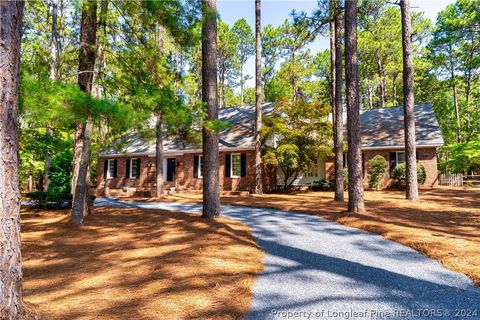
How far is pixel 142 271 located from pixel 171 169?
17.4m

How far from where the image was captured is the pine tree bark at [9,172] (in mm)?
2516

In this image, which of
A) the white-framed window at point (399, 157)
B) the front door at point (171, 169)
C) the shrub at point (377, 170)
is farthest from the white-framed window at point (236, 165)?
the white-framed window at point (399, 157)

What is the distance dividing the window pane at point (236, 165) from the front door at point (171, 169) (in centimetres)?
466

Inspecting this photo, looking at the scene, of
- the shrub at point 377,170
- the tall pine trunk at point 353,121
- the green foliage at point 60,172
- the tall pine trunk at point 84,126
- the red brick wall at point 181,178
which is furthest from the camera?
the red brick wall at point 181,178

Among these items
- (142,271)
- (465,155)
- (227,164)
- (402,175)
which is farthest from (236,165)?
(142,271)

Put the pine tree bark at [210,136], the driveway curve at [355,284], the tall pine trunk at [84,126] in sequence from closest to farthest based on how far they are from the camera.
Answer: the driveway curve at [355,284] < the tall pine trunk at [84,126] < the pine tree bark at [210,136]

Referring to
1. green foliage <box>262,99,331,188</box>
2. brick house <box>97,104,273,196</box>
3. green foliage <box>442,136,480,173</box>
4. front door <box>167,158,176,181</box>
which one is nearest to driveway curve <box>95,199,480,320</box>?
green foliage <box>442,136,480,173</box>

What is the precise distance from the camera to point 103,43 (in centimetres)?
834

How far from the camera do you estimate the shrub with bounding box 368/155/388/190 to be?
1809cm

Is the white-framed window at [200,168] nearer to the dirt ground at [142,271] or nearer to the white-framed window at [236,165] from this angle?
the white-framed window at [236,165]

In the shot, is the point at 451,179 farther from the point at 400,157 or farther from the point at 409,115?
the point at 409,115

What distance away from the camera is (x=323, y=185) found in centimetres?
1853

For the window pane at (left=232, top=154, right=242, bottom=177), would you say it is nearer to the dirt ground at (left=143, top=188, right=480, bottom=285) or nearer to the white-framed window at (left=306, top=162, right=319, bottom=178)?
the white-framed window at (left=306, top=162, right=319, bottom=178)

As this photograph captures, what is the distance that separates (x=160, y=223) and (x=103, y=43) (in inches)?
212
